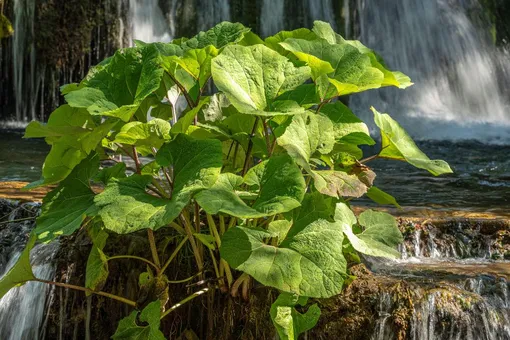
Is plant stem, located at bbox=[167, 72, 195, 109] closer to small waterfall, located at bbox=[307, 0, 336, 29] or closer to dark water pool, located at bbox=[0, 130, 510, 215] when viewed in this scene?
dark water pool, located at bbox=[0, 130, 510, 215]

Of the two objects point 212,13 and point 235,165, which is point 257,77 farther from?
point 212,13

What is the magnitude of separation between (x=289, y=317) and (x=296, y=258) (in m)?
0.17

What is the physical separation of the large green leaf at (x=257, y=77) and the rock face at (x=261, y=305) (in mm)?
553

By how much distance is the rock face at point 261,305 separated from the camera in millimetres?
2121

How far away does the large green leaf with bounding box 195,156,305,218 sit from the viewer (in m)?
1.62

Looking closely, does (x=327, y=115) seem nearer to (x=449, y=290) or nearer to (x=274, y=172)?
(x=274, y=172)

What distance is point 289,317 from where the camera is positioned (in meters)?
1.74

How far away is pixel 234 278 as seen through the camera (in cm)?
206

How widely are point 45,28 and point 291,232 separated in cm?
768

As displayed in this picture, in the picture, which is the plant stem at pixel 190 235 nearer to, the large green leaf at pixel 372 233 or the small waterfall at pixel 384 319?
the large green leaf at pixel 372 233

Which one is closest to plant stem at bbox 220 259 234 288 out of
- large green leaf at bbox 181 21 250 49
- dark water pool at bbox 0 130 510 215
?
large green leaf at bbox 181 21 250 49

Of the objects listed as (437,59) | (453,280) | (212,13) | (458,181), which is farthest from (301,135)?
(437,59)

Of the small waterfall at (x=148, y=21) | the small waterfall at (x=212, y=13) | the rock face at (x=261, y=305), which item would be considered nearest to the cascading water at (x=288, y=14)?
the small waterfall at (x=212, y=13)

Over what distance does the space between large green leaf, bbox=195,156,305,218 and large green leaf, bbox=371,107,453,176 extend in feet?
1.23
